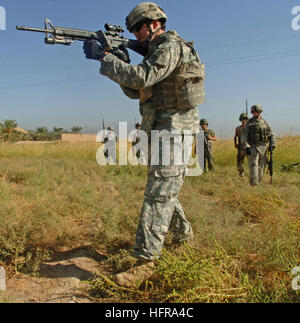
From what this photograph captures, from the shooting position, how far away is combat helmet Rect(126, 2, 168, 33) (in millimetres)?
2006

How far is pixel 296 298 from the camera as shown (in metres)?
1.67

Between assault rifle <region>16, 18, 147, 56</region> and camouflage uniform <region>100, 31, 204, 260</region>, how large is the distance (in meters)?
0.27

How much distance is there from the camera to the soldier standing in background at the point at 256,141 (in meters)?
5.48

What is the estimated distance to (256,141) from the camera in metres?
5.53

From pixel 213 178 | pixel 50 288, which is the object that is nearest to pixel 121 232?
pixel 50 288

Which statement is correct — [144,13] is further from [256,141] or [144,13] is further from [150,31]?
[256,141]

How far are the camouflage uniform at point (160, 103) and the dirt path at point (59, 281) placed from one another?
464 millimetres

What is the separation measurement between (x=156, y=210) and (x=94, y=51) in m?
1.28

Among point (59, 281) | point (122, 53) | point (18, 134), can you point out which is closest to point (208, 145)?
point (122, 53)

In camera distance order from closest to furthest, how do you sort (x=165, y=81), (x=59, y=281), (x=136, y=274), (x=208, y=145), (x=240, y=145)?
1. (x=136, y=274)
2. (x=59, y=281)
3. (x=165, y=81)
4. (x=240, y=145)
5. (x=208, y=145)

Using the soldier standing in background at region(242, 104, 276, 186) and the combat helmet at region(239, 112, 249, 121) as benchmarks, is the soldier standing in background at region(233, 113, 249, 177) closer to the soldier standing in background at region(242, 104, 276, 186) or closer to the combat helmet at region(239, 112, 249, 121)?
the combat helmet at region(239, 112, 249, 121)

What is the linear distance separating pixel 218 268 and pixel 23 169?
450 centimetres

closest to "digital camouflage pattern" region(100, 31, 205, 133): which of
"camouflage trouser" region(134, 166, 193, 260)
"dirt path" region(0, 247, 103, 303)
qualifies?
"camouflage trouser" region(134, 166, 193, 260)
